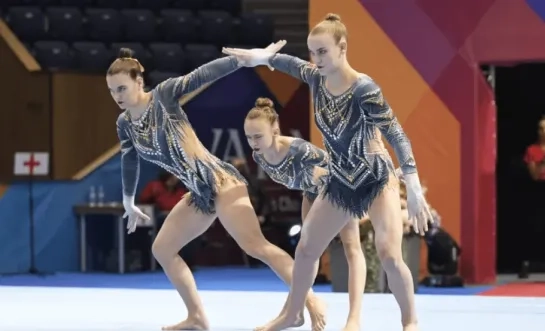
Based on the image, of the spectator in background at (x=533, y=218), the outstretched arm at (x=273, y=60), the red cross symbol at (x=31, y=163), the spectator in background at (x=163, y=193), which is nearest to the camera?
the outstretched arm at (x=273, y=60)

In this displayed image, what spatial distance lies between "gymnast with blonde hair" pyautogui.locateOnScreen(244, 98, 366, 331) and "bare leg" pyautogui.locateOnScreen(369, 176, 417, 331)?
0.45m

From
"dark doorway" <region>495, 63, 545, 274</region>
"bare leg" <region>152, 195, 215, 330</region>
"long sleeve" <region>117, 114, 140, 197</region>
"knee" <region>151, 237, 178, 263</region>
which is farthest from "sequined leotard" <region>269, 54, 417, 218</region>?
"dark doorway" <region>495, 63, 545, 274</region>

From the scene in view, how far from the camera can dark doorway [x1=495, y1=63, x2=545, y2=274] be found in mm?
11086

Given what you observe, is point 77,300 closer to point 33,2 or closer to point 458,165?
point 458,165

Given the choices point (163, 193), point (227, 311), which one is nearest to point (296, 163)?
point (227, 311)

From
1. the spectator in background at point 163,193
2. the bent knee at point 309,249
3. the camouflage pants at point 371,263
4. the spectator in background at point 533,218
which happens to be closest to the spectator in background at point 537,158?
the spectator in background at point 533,218

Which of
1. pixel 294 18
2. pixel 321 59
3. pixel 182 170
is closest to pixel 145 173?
pixel 294 18

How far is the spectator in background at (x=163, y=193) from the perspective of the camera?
11.7 meters

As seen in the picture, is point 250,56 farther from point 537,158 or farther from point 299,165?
point 537,158

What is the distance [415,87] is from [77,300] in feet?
14.4

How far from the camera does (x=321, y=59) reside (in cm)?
486

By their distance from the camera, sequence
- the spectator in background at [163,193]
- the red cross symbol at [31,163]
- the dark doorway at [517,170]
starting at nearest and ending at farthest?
the dark doorway at [517,170]
the red cross symbol at [31,163]
the spectator in background at [163,193]

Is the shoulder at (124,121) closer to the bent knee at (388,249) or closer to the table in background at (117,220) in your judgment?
the bent knee at (388,249)

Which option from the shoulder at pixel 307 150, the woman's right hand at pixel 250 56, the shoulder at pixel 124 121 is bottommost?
the shoulder at pixel 307 150
